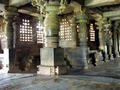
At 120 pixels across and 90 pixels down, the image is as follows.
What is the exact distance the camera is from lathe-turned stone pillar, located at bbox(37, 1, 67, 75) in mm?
5854

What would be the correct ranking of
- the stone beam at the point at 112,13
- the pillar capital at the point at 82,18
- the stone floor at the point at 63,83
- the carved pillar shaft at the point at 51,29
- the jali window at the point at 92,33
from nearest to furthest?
1. the stone floor at the point at 63,83
2. the carved pillar shaft at the point at 51,29
3. the pillar capital at the point at 82,18
4. the stone beam at the point at 112,13
5. the jali window at the point at 92,33

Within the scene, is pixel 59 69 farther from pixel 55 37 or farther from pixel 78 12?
pixel 78 12

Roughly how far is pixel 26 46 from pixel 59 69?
6324 mm

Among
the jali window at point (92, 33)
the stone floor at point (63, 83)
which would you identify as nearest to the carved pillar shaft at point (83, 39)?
the stone floor at point (63, 83)

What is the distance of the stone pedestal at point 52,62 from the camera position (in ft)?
19.1

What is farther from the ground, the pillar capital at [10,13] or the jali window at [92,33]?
the pillar capital at [10,13]

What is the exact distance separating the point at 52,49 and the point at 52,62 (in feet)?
1.60

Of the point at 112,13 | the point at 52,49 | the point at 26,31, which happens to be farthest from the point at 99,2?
the point at 26,31

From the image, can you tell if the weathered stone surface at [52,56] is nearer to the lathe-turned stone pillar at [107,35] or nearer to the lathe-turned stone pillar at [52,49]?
the lathe-turned stone pillar at [52,49]

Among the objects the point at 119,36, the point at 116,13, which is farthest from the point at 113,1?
the point at 119,36

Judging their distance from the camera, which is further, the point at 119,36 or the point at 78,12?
the point at 119,36

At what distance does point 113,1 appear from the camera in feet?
23.9

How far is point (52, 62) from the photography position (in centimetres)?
584

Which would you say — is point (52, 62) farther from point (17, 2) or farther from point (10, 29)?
point (10, 29)
